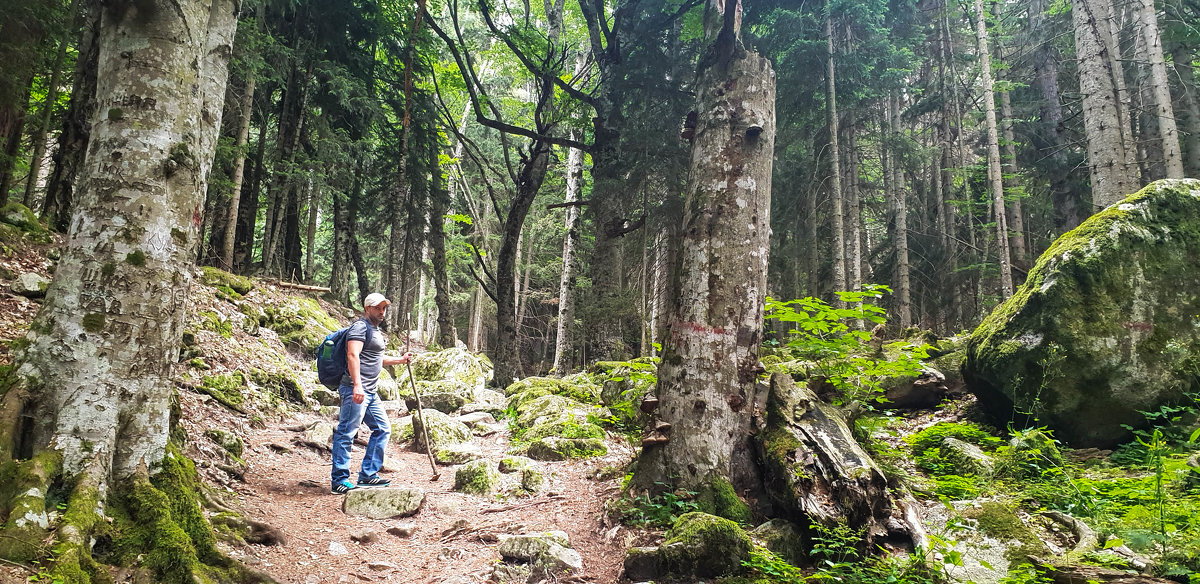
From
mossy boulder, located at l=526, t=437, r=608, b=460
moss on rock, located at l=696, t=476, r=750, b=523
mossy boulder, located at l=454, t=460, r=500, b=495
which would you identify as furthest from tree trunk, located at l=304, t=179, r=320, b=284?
moss on rock, located at l=696, t=476, r=750, b=523

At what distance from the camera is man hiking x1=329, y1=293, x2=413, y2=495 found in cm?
530

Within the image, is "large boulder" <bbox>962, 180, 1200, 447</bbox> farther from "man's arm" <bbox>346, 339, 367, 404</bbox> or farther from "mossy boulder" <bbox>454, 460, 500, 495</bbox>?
"man's arm" <bbox>346, 339, 367, 404</bbox>

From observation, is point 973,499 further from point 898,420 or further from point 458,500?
point 458,500

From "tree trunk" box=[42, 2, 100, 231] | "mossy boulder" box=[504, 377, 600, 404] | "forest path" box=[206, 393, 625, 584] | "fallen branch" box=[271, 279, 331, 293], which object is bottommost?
"forest path" box=[206, 393, 625, 584]

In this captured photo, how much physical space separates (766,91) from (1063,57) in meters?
18.1

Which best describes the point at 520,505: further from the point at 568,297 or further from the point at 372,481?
the point at 568,297

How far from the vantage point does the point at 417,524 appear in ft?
15.4

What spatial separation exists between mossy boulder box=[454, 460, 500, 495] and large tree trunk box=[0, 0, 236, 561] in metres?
2.87

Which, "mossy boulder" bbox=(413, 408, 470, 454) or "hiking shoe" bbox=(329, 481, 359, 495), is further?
"mossy boulder" bbox=(413, 408, 470, 454)

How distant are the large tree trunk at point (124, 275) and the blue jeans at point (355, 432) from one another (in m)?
2.07

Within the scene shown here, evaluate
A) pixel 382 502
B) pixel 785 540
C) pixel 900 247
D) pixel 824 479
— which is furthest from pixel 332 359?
pixel 900 247

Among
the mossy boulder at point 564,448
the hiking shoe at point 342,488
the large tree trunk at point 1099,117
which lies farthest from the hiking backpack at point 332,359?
the large tree trunk at point 1099,117

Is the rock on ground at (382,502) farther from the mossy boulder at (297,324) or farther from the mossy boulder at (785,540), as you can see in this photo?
the mossy boulder at (297,324)

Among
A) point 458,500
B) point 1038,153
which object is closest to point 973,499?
point 458,500
